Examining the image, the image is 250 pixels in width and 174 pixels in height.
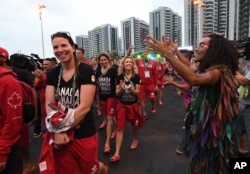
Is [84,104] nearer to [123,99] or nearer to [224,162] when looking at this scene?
[224,162]

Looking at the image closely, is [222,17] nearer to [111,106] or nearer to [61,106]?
[111,106]

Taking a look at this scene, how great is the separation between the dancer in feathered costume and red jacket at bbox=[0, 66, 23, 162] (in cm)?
139

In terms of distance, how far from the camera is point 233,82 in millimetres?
2445

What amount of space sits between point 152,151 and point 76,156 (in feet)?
8.79

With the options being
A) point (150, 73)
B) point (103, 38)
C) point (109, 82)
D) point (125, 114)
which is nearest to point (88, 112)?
point (125, 114)

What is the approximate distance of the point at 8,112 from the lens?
2.21 m

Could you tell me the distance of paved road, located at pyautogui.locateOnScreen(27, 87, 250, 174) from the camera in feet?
13.4

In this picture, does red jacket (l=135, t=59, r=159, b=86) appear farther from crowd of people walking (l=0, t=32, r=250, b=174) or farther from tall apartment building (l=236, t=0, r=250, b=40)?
tall apartment building (l=236, t=0, r=250, b=40)

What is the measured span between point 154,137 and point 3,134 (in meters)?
4.05

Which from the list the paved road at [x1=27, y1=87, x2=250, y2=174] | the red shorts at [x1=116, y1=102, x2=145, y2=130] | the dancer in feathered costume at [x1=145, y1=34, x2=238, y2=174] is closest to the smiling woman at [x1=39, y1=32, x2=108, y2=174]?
the dancer in feathered costume at [x1=145, y1=34, x2=238, y2=174]

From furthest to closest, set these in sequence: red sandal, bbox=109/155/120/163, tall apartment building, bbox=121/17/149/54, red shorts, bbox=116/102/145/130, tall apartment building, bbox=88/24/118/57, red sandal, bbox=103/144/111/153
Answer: tall apartment building, bbox=88/24/118/57 < tall apartment building, bbox=121/17/149/54 < red sandal, bbox=103/144/111/153 < red shorts, bbox=116/102/145/130 < red sandal, bbox=109/155/120/163

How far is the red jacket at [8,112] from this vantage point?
2186 millimetres

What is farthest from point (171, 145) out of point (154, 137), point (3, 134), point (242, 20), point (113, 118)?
point (242, 20)

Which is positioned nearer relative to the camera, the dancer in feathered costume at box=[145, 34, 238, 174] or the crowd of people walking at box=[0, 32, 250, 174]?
the crowd of people walking at box=[0, 32, 250, 174]
